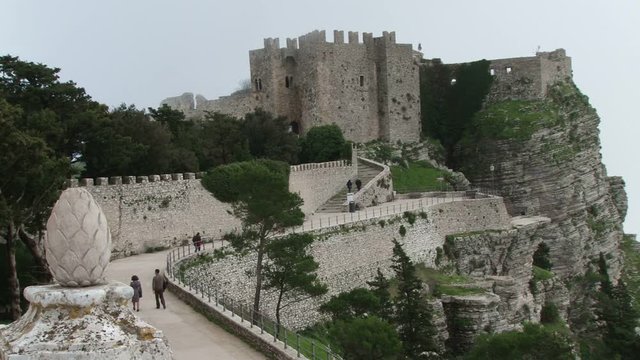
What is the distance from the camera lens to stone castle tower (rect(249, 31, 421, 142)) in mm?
54312

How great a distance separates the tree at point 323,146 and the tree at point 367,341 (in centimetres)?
2719

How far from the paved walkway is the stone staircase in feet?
70.3

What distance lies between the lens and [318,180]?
46.2m

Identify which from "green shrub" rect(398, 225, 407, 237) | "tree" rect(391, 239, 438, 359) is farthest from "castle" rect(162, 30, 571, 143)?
"tree" rect(391, 239, 438, 359)

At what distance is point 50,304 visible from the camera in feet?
13.2

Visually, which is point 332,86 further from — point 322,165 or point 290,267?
point 290,267

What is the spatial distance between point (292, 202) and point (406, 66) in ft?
111

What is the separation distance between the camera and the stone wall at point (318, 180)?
43.8m

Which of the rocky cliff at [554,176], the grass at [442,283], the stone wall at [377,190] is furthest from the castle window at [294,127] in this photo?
the grass at [442,283]

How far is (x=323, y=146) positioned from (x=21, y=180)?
3096 cm

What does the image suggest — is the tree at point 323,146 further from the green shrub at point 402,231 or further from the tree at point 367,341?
the tree at point 367,341

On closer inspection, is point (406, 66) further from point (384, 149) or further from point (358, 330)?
point (358, 330)

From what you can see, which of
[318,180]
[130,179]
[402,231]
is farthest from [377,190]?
[130,179]

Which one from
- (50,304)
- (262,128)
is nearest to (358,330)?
(50,304)
